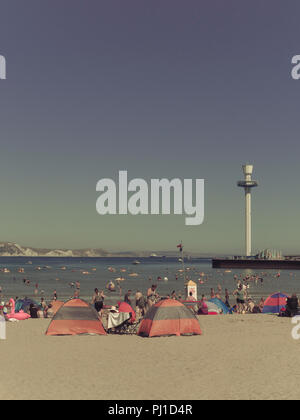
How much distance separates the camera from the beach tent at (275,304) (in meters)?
29.1

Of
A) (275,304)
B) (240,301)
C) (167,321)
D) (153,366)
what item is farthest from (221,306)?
(153,366)

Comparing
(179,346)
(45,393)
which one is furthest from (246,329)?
(45,393)

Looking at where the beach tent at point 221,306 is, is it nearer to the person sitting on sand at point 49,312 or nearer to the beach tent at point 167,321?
the person sitting on sand at point 49,312

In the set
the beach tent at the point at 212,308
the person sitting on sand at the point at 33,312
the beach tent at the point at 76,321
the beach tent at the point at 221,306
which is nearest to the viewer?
the beach tent at the point at 76,321

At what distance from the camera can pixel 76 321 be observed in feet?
67.7

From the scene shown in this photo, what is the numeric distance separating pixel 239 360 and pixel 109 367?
398cm

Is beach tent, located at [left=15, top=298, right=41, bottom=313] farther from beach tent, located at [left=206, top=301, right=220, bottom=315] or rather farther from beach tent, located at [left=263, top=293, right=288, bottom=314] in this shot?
beach tent, located at [left=263, top=293, right=288, bottom=314]

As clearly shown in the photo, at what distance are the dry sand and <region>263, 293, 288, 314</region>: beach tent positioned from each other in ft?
22.1

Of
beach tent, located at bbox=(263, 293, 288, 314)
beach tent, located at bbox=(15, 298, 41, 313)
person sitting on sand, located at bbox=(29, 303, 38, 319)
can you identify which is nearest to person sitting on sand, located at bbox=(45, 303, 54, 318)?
person sitting on sand, located at bbox=(29, 303, 38, 319)

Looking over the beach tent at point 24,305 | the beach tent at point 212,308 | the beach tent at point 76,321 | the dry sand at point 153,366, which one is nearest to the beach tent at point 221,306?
the beach tent at point 212,308

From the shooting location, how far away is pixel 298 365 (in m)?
15.2

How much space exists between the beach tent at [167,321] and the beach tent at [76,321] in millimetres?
1862

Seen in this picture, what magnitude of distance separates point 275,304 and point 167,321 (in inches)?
430

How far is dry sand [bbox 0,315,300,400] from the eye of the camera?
472 inches
